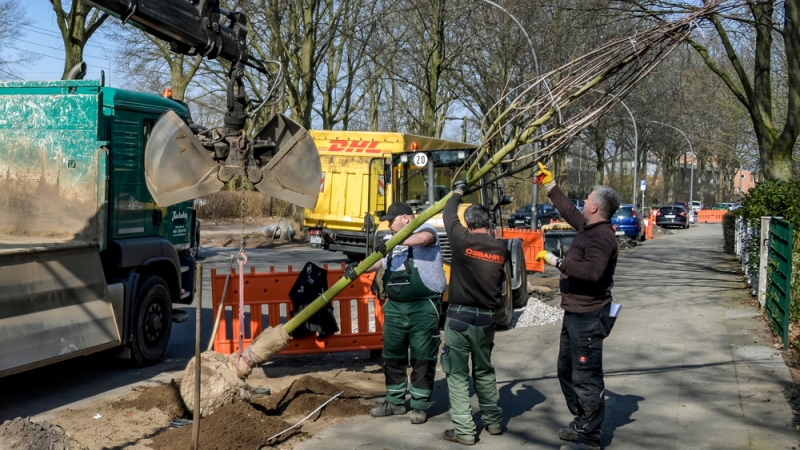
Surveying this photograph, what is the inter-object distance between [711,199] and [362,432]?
79.2 m

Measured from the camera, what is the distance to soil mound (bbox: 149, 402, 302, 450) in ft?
15.9

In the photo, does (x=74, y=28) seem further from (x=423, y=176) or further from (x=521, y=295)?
(x=521, y=295)

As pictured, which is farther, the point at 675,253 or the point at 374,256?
the point at 675,253

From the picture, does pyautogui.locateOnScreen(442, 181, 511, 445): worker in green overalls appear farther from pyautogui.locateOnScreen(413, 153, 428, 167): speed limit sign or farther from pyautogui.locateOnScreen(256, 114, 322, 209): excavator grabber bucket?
pyautogui.locateOnScreen(413, 153, 428, 167): speed limit sign

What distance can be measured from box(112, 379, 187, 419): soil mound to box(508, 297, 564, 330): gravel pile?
17.6 ft

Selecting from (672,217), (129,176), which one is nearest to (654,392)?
(129,176)

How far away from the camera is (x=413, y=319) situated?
5703mm

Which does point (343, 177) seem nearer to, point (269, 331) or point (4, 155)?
point (4, 155)

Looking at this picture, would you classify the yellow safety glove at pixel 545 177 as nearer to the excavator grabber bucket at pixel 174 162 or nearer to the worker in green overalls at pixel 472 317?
the worker in green overalls at pixel 472 317

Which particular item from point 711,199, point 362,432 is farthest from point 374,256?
point 711,199

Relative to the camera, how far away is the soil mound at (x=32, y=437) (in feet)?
12.5

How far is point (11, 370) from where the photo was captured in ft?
18.0

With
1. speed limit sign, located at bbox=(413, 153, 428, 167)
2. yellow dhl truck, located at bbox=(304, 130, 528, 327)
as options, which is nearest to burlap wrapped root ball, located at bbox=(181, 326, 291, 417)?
speed limit sign, located at bbox=(413, 153, 428, 167)

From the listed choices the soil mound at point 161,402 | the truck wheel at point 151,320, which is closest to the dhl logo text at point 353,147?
the truck wheel at point 151,320
